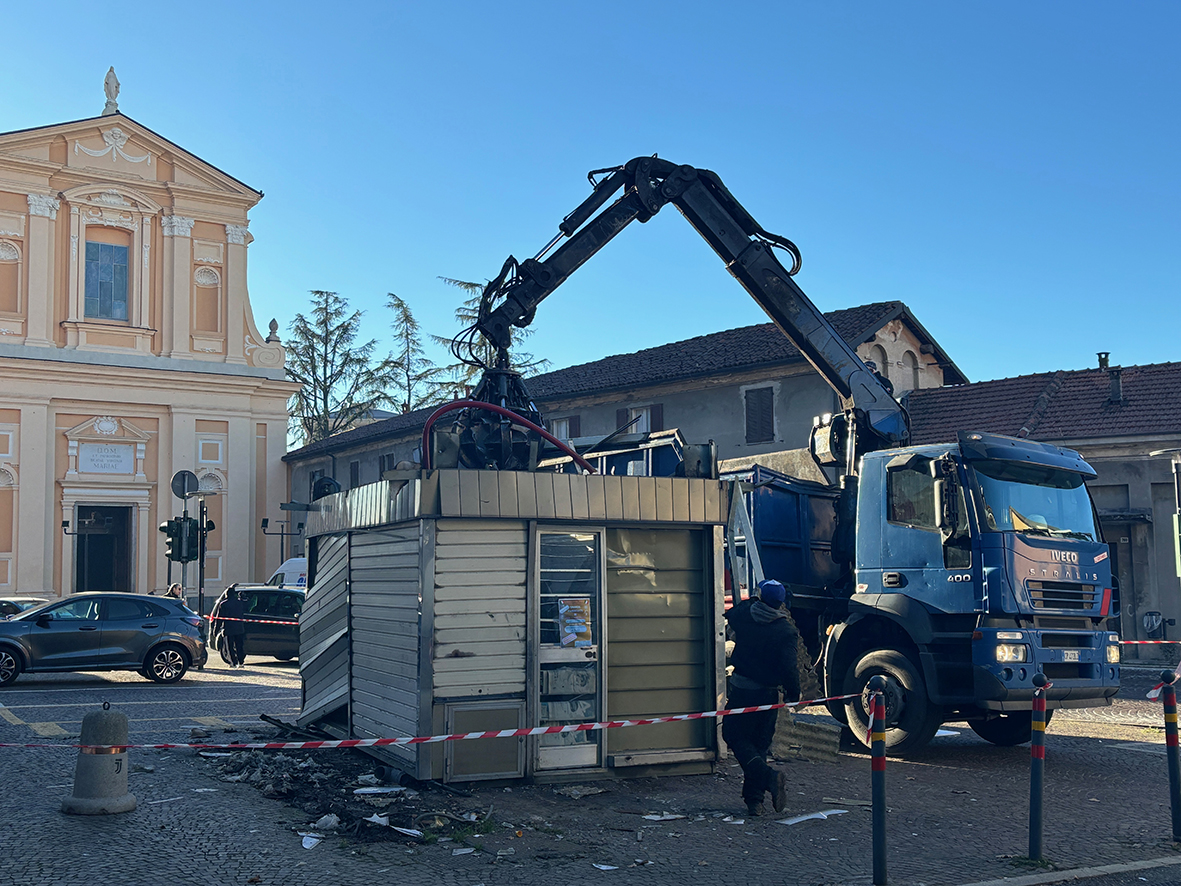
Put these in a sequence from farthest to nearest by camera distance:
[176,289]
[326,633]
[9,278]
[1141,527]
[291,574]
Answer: [176,289], [9,278], [291,574], [1141,527], [326,633]

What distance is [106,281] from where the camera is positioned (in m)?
35.7

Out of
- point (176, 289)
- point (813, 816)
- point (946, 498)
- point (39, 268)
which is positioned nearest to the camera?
point (813, 816)

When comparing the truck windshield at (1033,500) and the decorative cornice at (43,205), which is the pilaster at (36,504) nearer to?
the decorative cornice at (43,205)

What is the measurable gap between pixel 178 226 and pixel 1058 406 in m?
26.6

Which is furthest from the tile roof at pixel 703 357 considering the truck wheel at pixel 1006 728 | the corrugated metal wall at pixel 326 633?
the corrugated metal wall at pixel 326 633

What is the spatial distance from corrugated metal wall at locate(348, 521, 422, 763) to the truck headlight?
526 centimetres

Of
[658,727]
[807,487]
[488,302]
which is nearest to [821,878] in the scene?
[658,727]

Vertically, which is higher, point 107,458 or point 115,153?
point 115,153

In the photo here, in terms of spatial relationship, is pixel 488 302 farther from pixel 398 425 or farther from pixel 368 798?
pixel 398 425

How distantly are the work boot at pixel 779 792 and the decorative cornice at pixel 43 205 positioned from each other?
32.7 m

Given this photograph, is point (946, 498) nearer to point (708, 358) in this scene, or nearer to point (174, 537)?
point (174, 537)

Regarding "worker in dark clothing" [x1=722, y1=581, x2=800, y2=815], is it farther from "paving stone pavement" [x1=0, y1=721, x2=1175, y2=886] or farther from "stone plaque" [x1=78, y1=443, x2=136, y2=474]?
"stone plaque" [x1=78, y1=443, x2=136, y2=474]

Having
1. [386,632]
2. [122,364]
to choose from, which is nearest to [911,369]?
[122,364]

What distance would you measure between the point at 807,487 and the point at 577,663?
453cm
